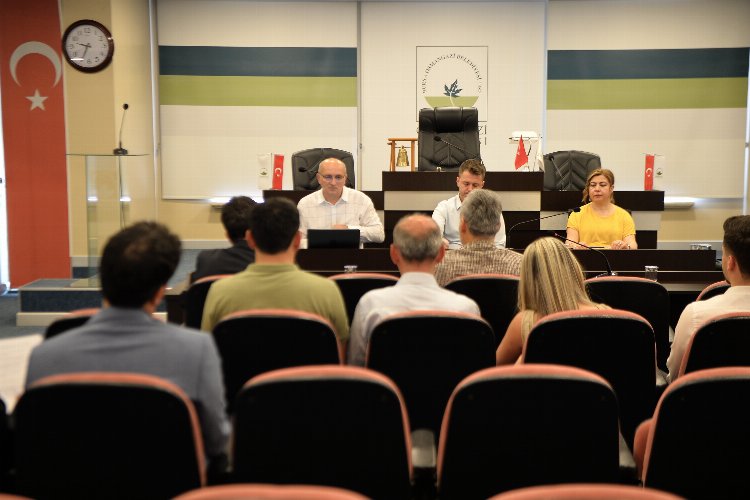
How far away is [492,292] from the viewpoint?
3.08m

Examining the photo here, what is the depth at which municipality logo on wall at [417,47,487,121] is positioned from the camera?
9.31m

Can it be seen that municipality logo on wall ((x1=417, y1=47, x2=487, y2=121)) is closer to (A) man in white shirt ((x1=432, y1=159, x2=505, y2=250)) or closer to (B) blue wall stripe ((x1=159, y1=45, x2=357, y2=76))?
(B) blue wall stripe ((x1=159, y1=45, x2=357, y2=76))

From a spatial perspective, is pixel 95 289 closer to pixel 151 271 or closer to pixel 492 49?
pixel 151 271

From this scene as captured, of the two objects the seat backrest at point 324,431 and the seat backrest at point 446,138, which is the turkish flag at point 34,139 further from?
the seat backrest at point 324,431

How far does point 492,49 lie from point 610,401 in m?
8.20

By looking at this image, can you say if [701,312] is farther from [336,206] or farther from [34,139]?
[34,139]

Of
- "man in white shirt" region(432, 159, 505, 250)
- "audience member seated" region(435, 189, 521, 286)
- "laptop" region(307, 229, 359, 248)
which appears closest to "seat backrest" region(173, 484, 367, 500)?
"audience member seated" region(435, 189, 521, 286)

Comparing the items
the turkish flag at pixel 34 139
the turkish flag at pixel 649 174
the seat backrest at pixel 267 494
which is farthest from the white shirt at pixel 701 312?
the turkish flag at pixel 34 139

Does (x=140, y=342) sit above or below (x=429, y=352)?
above

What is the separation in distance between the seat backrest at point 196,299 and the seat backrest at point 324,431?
1.38 metres

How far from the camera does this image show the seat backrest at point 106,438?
4.85ft

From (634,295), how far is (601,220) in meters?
2.25

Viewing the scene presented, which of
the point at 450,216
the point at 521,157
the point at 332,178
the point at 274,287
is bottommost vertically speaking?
the point at 274,287

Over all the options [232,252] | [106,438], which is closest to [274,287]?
[232,252]
